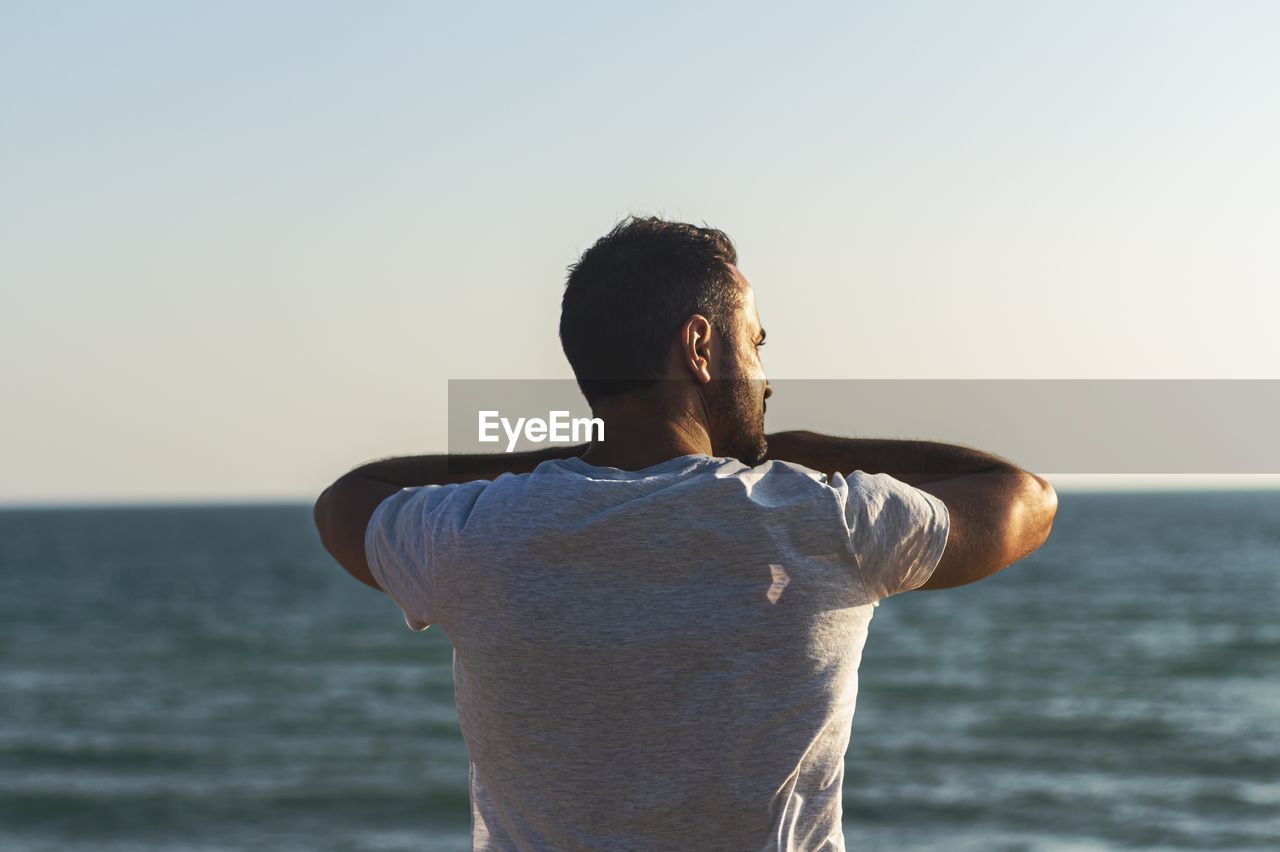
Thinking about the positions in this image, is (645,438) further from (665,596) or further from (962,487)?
(962,487)

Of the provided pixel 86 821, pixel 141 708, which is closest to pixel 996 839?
pixel 86 821

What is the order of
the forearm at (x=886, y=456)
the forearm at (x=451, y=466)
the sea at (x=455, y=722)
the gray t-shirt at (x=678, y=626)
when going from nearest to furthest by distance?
the gray t-shirt at (x=678, y=626)
the forearm at (x=886, y=456)
the forearm at (x=451, y=466)
the sea at (x=455, y=722)

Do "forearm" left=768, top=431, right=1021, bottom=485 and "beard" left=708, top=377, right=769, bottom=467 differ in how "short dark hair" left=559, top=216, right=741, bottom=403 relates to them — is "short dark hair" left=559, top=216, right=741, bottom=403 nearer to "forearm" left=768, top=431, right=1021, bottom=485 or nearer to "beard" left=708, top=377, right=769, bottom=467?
"beard" left=708, top=377, right=769, bottom=467

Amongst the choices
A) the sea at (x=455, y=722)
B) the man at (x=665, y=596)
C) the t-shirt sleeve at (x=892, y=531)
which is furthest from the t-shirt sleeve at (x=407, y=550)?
the sea at (x=455, y=722)

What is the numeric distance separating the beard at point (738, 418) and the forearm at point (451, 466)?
214 mm

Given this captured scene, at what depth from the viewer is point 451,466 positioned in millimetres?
1907

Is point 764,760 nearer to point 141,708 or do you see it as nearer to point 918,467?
point 918,467

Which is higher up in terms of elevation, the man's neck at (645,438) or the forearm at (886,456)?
the man's neck at (645,438)

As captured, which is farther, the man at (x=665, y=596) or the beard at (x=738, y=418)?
the beard at (x=738, y=418)

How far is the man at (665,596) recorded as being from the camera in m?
1.49

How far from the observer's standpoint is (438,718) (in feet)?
62.5

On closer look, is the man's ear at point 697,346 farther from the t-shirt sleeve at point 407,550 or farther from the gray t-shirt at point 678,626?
the t-shirt sleeve at point 407,550

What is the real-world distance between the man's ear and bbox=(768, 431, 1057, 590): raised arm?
10.6 inches

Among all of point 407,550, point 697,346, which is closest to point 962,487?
point 697,346
